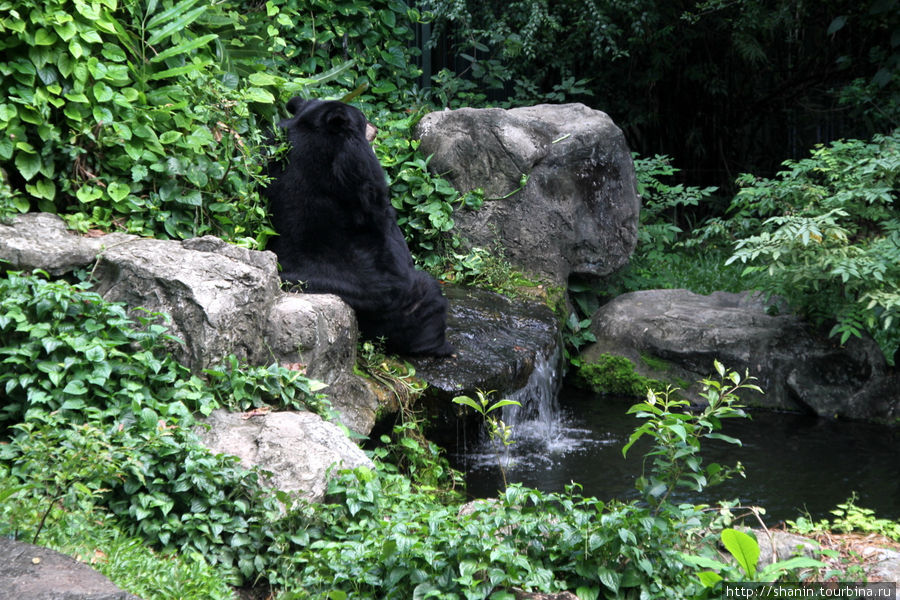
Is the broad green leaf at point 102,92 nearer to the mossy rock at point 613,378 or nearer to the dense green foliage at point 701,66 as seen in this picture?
the dense green foliage at point 701,66

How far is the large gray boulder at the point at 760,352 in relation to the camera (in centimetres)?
728

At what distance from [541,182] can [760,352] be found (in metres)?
2.45

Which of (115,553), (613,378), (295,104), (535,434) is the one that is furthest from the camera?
(613,378)

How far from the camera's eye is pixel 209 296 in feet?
14.4

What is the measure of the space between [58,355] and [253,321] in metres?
1.03

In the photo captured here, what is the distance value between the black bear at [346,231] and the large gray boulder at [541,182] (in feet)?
7.17

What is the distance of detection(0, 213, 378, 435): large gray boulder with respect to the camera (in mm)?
4336

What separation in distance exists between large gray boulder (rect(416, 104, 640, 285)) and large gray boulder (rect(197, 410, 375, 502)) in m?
4.01

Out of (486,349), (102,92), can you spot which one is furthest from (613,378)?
(102,92)

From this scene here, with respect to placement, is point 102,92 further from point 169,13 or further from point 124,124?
point 169,13

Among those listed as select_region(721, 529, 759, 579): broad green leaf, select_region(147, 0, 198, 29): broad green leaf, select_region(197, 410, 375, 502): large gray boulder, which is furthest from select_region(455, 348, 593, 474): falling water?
select_region(147, 0, 198, 29): broad green leaf

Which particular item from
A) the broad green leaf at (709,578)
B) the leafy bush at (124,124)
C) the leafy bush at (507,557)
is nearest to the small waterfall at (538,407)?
the leafy bush at (124,124)

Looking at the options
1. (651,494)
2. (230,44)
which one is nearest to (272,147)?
(230,44)

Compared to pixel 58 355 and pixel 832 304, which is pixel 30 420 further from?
pixel 832 304
